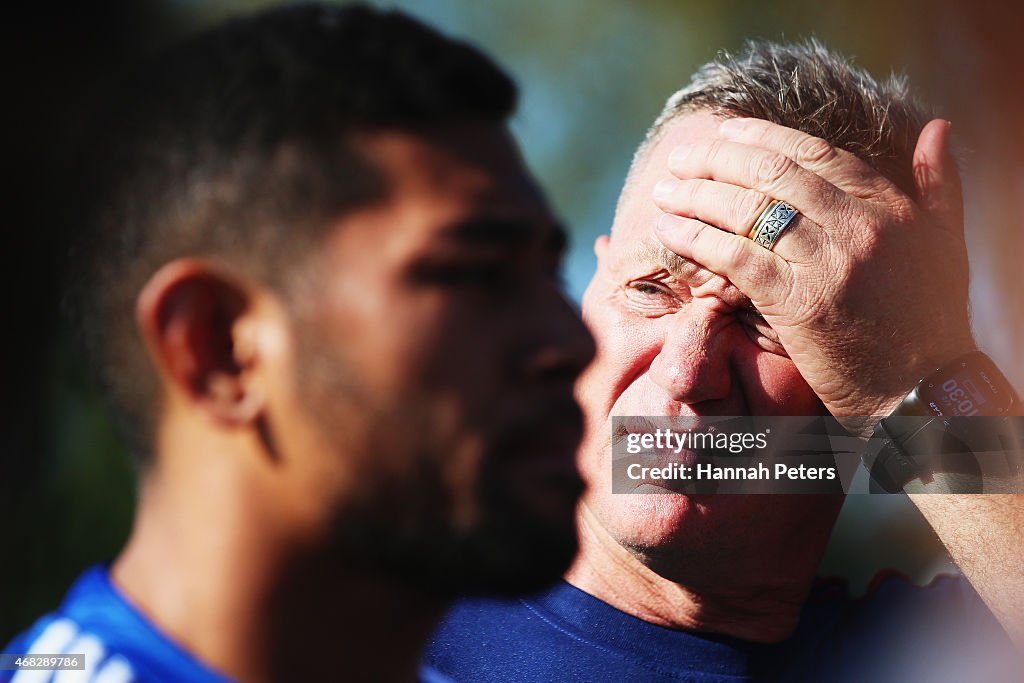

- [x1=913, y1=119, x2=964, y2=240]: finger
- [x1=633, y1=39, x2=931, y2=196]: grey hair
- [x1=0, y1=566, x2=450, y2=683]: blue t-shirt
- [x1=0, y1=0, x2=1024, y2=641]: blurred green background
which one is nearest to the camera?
[x1=0, y1=566, x2=450, y2=683]: blue t-shirt

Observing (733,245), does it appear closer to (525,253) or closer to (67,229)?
(525,253)

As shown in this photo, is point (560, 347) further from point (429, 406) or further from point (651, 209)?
point (651, 209)

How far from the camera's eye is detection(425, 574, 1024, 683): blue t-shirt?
6.06 ft

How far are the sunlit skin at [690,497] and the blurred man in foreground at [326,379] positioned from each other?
0.83 meters

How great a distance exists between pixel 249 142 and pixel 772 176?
3.41 ft

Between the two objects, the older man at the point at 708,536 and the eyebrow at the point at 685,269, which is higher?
the eyebrow at the point at 685,269

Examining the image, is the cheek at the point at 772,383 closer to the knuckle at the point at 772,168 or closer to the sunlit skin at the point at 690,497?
the sunlit skin at the point at 690,497

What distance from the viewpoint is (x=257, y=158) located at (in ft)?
3.46

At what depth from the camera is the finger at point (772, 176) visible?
1.77 m

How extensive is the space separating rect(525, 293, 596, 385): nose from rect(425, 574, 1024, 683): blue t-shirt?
0.97 meters

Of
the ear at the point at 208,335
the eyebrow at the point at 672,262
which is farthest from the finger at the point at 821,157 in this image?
the ear at the point at 208,335

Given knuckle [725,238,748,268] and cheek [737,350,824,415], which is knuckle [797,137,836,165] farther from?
cheek [737,350,824,415]

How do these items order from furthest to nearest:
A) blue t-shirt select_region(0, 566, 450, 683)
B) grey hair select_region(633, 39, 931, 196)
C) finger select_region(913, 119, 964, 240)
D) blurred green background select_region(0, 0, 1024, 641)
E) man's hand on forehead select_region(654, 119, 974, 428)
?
blurred green background select_region(0, 0, 1024, 641) → grey hair select_region(633, 39, 931, 196) → finger select_region(913, 119, 964, 240) → man's hand on forehead select_region(654, 119, 974, 428) → blue t-shirt select_region(0, 566, 450, 683)

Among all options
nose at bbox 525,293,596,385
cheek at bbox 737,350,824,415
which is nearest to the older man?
cheek at bbox 737,350,824,415
